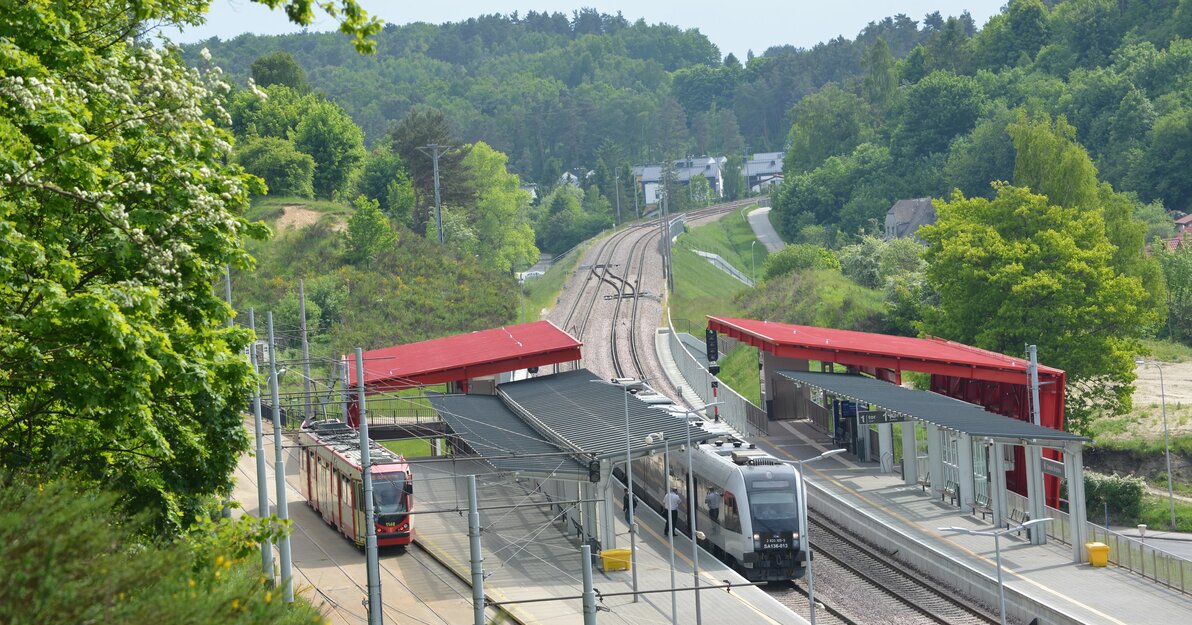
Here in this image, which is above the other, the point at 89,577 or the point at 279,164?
the point at 279,164

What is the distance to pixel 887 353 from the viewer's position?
44.7 meters

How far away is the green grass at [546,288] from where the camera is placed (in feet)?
287

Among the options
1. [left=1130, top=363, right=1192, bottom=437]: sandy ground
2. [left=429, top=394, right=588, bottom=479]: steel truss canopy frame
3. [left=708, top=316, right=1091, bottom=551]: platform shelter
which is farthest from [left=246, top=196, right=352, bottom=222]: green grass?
[left=1130, top=363, right=1192, bottom=437]: sandy ground

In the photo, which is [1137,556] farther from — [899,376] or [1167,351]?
[1167,351]

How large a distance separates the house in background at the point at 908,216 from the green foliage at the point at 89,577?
109m

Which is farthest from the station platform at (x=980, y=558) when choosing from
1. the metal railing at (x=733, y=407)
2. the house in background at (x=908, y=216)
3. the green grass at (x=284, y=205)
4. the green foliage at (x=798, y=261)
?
the house in background at (x=908, y=216)

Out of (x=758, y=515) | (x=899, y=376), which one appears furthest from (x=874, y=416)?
(x=758, y=515)

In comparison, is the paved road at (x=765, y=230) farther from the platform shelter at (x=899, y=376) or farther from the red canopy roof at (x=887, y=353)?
the red canopy roof at (x=887, y=353)

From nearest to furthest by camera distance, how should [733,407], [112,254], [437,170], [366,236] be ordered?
[112,254], [733,407], [366,236], [437,170]

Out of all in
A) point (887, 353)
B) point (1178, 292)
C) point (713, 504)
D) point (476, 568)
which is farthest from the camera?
point (1178, 292)

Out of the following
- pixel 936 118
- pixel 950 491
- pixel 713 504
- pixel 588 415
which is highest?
pixel 936 118

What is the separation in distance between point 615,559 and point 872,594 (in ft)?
19.7

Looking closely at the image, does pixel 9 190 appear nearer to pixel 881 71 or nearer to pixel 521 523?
pixel 521 523

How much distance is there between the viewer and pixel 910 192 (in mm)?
126625
